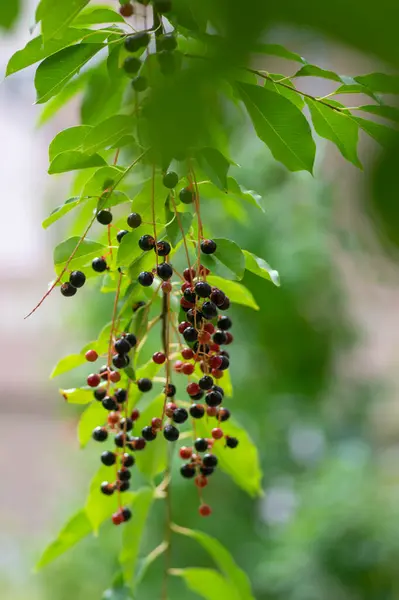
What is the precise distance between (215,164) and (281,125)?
7 cm

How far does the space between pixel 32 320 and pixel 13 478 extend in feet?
2.40

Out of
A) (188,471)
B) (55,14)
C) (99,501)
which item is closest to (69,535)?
(99,501)

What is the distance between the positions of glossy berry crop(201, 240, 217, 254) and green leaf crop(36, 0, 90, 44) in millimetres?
166

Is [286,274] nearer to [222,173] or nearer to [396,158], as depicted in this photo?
[222,173]

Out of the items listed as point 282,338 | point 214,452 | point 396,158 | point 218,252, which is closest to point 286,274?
point 282,338

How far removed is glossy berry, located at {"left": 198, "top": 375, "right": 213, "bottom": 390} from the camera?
507 millimetres

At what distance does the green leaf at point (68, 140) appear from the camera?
487 millimetres

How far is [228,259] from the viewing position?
49 centimetres

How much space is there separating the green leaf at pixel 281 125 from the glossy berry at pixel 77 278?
15cm

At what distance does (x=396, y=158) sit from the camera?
15cm

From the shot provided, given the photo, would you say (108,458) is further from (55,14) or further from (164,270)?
(55,14)

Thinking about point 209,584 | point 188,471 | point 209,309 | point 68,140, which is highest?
point 68,140

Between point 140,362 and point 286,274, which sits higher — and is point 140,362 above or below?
below

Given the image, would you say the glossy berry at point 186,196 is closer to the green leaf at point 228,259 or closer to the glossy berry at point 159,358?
the green leaf at point 228,259
